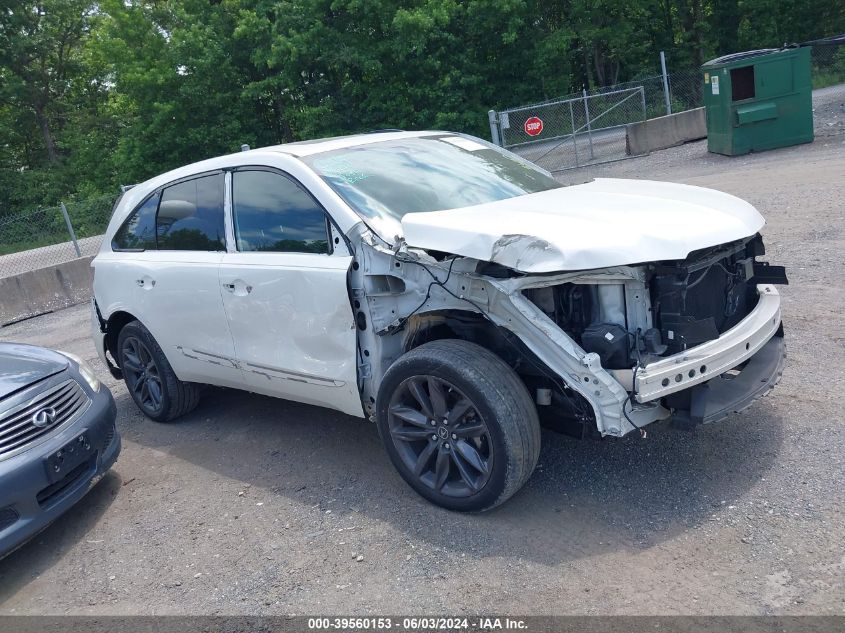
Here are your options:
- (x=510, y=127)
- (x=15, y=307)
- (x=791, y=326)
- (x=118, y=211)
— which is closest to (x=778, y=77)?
(x=510, y=127)

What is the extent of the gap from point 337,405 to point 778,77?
13365 mm

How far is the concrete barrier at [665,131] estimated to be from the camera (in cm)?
1831

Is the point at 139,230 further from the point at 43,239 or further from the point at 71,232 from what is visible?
the point at 43,239

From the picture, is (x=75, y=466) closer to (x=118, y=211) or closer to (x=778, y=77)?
(x=118, y=211)

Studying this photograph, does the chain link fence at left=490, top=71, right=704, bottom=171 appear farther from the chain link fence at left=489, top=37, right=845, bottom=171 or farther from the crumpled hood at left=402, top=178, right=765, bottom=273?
the crumpled hood at left=402, top=178, right=765, bottom=273

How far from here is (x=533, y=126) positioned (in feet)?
61.2

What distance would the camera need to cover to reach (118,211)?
5.98 meters

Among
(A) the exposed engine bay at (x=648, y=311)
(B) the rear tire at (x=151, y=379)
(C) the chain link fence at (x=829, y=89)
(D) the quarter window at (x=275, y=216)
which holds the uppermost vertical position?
(D) the quarter window at (x=275, y=216)

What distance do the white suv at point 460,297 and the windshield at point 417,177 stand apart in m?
0.02

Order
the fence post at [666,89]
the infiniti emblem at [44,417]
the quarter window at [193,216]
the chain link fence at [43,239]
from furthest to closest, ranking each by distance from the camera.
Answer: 1. the fence post at [666,89]
2. the chain link fence at [43,239]
3. the quarter window at [193,216]
4. the infiniti emblem at [44,417]

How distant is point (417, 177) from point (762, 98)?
12392mm

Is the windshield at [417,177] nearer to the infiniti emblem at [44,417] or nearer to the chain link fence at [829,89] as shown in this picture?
the infiniti emblem at [44,417]

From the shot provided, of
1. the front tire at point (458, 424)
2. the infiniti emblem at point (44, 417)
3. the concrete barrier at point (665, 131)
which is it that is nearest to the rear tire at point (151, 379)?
the infiniti emblem at point (44, 417)

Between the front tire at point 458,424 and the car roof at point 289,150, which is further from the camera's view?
the car roof at point 289,150
